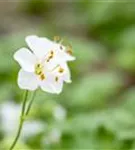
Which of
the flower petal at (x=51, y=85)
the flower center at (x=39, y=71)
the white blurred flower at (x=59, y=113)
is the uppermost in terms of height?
the flower center at (x=39, y=71)

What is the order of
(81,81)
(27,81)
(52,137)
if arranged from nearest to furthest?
(27,81) < (52,137) < (81,81)

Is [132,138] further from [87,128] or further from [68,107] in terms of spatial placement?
[68,107]

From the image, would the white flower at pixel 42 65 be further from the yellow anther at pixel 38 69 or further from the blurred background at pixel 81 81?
the blurred background at pixel 81 81

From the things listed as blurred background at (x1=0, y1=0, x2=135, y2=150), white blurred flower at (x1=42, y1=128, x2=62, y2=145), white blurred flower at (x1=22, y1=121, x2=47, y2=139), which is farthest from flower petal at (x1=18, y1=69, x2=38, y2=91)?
white blurred flower at (x1=22, y1=121, x2=47, y2=139)

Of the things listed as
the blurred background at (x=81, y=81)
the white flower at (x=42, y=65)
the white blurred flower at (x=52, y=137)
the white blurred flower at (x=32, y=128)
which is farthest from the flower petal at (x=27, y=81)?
the white blurred flower at (x=32, y=128)

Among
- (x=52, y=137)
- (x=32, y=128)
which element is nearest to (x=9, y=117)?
(x=32, y=128)

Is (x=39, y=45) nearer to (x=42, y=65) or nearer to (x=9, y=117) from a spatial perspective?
(x=42, y=65)
